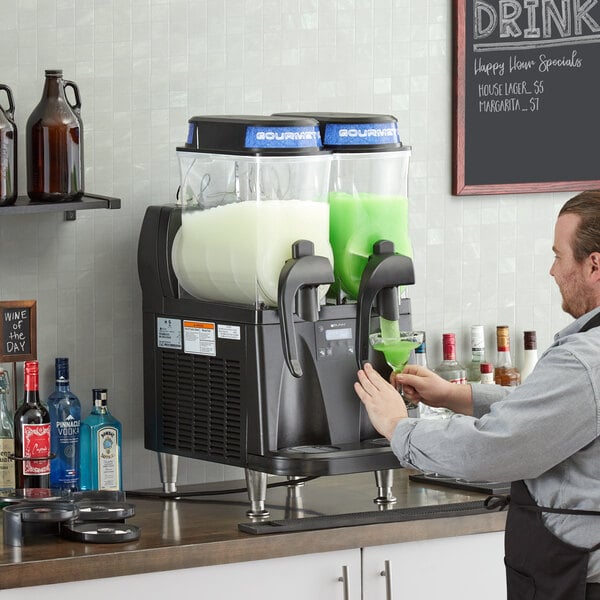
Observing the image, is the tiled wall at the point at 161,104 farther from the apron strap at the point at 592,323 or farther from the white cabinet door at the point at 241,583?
the apron strap at the point at 592,323

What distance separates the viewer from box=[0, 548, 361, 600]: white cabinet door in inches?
103

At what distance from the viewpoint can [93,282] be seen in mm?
3291

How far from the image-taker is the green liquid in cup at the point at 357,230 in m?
2.94

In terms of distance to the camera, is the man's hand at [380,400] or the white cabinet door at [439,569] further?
the white cabinet door at [439,569]

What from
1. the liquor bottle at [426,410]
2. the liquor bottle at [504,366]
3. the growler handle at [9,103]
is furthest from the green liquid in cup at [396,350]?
the growler handle at [9,103]

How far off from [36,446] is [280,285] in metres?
0.68

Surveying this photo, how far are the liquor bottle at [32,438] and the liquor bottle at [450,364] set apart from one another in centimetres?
113

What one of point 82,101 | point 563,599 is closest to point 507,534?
point 563,599

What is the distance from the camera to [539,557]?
2441 millimetres

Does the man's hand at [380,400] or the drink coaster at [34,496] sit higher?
the man's hand at [380,400]

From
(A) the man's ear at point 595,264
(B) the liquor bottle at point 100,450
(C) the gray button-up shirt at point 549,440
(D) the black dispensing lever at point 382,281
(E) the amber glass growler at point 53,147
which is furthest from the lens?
(B) the liquor bottle at point 100,450

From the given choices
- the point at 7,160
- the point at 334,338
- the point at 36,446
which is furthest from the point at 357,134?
the point at 36,446

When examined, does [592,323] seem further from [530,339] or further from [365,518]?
[530,339]

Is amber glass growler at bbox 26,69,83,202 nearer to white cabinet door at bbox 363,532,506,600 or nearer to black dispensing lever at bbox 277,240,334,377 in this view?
black dispensing lever at bbox 277,240,334,377
